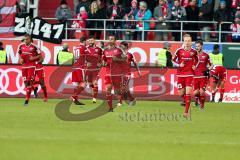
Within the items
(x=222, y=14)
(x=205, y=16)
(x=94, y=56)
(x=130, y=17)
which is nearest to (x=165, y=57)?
(x=130, y=17)

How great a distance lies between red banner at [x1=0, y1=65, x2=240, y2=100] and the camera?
27.1m

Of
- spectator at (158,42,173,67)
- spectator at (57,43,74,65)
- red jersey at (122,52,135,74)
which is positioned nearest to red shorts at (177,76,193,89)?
red jersey at (122,52,135,74)

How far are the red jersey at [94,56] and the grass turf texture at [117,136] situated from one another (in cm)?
248

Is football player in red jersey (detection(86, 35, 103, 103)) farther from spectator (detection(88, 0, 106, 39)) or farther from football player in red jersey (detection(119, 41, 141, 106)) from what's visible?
spectator (detection(88, 0, 106, 39))

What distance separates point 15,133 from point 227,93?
1318cm

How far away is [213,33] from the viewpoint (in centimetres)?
3100

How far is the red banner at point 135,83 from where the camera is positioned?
1068 inches

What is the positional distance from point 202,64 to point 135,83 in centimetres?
371

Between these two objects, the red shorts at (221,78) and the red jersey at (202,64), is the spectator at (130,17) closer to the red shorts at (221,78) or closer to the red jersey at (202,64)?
the red shorts at (221,78)

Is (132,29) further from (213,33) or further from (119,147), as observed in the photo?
(119,147)

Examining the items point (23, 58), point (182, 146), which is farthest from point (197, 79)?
point (182, 146)

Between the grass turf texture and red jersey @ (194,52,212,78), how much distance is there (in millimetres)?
2233

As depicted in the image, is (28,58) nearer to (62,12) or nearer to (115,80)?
(115,80)

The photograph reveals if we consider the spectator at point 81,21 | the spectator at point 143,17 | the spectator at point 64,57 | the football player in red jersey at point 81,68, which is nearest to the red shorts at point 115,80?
the football player in red jersey at point 81,68
